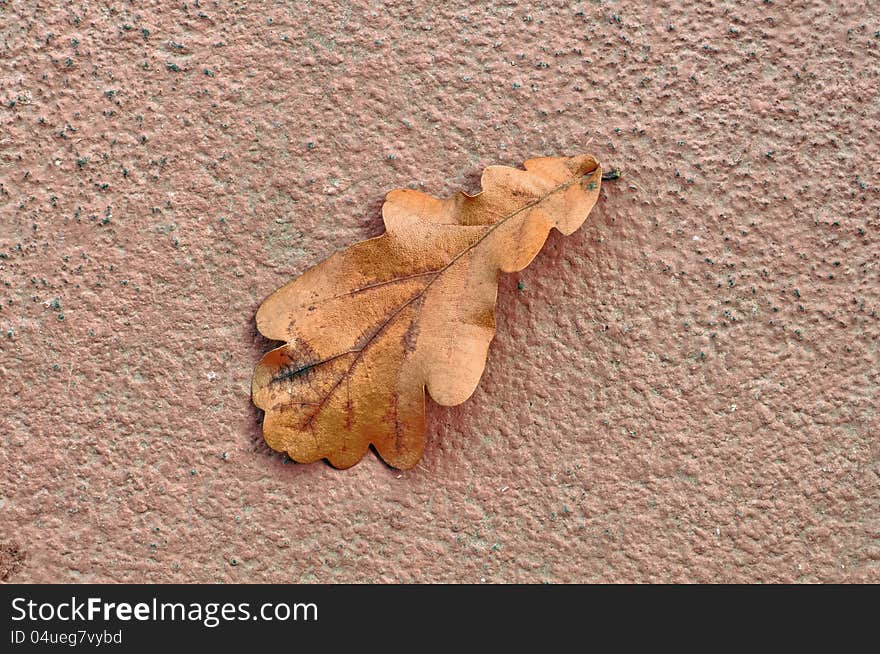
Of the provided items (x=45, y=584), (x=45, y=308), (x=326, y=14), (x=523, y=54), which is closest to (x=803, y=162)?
(x=523, y=54)

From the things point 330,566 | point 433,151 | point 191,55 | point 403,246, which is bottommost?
point 330,566

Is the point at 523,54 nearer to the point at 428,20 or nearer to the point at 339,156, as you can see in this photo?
the point at 428,20

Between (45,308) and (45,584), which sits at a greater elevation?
(45,308)

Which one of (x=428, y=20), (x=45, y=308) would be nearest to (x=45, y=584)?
(x=45, y=308)
